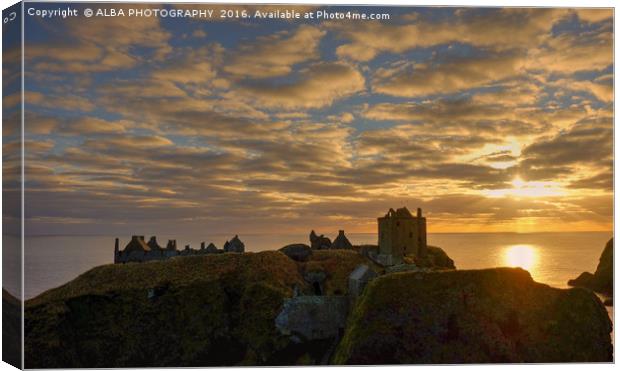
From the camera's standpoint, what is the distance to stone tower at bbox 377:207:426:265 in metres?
54.9

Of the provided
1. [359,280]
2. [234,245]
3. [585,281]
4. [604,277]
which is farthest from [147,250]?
[585,281]

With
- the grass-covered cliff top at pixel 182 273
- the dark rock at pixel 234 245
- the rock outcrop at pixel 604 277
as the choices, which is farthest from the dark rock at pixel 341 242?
the rock outcrop at pixel 604 277

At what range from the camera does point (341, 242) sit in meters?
59.2

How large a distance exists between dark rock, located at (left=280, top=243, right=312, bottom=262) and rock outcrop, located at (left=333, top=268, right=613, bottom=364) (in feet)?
66.0

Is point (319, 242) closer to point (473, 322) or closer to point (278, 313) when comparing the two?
point (278, 313)

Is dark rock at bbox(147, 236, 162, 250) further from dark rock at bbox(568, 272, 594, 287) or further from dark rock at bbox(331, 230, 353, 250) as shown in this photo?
dark rock at bbox(568, 272, 594, 287)

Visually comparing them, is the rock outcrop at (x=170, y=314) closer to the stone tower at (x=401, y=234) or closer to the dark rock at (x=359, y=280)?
the dark rock at (x=359, y=280)

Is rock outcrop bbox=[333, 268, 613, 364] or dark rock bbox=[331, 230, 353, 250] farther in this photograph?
dark rock bbox=[331, 230, 353, 250]

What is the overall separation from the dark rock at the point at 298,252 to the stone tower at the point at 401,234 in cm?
751

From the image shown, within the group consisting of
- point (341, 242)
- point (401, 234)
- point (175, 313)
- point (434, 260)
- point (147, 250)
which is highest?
point (401, 234)

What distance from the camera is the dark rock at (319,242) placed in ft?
198

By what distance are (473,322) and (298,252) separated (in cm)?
2594

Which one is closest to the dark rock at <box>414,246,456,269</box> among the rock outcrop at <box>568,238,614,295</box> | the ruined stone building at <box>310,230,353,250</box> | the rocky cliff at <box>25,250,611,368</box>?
the rocky cliff at <box>25,250,611,368</box>

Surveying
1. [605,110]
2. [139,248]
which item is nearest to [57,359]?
[605,110]
